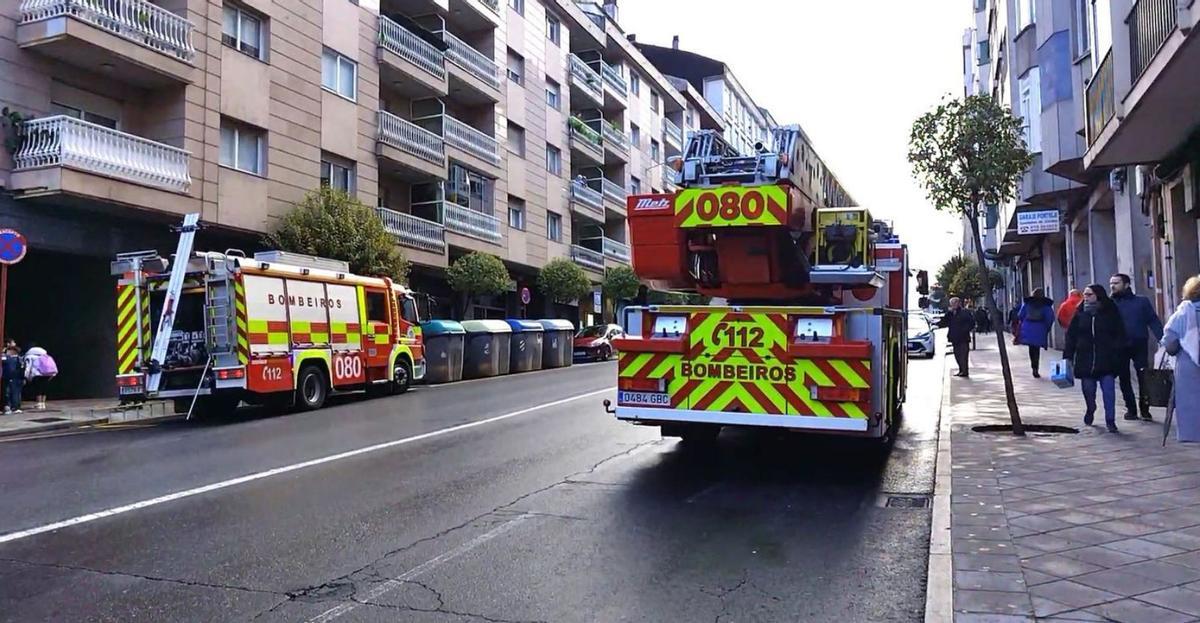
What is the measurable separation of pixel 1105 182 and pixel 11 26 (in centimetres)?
2134

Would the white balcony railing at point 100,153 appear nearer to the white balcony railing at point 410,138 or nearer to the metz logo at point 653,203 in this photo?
the white balcony railing at point 410,138

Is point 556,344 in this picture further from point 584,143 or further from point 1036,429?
point 1036,429

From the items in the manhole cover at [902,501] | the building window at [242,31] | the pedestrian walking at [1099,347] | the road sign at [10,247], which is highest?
the building window at [242,31]

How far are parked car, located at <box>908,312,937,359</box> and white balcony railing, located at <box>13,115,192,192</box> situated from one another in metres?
19.7

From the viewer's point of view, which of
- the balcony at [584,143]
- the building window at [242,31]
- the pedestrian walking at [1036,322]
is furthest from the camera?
the balcony at [584,143]

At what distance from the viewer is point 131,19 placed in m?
16.6

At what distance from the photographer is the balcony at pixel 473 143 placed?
1102 inches

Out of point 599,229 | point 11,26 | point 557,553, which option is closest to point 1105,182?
point 557,553

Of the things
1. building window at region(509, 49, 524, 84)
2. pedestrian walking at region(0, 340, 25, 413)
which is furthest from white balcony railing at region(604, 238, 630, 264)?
pedestrian walking at region(0, 340, 25, 413)

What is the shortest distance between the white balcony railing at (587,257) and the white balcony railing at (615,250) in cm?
100

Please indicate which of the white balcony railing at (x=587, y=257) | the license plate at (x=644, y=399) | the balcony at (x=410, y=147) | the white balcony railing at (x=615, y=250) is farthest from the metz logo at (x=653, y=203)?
the white balcony railing at (x=615, y=250)

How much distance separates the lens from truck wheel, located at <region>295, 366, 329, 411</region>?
47.4 feet

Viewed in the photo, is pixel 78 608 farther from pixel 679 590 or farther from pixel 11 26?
pixel 11 26

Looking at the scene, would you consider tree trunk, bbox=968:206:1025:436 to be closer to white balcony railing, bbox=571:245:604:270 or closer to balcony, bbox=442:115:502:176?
balcony, bbox=442:115:502:176
